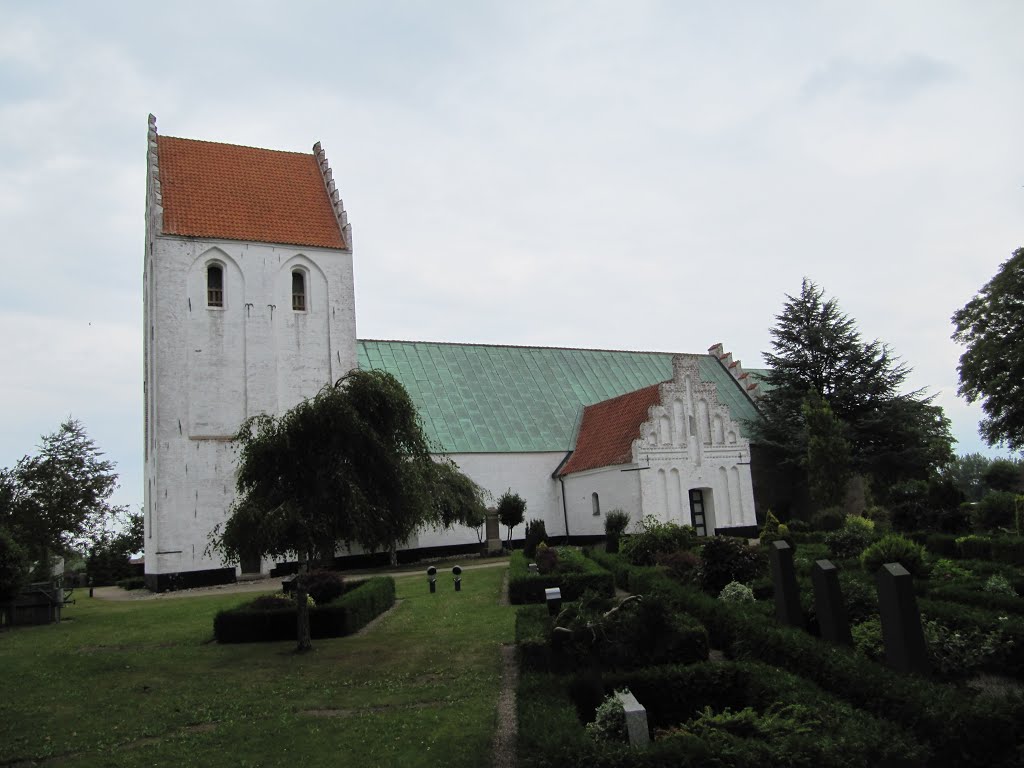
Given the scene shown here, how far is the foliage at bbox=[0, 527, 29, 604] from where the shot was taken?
65.5 feet

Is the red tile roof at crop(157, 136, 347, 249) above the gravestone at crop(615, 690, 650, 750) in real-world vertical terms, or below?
above

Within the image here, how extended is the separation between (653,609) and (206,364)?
→ 23.0 m

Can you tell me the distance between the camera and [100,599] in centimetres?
2850

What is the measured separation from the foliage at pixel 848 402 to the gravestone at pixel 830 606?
24.0 metres

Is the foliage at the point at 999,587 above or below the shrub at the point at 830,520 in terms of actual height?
below

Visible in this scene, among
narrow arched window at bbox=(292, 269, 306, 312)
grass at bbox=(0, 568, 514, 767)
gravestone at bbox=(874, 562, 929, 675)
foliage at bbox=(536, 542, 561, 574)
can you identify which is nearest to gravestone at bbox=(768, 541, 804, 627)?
gravestone at bbox=(874, 562, 929, 675)

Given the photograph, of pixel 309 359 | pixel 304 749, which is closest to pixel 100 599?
pixel 309 359

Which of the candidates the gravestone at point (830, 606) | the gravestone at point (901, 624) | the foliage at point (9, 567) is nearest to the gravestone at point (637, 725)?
the gravestone at point (901, 624)

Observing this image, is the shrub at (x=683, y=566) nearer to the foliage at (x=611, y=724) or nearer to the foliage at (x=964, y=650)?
the foliage at (x=964, y=650)

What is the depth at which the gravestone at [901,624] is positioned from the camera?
8.51 meters

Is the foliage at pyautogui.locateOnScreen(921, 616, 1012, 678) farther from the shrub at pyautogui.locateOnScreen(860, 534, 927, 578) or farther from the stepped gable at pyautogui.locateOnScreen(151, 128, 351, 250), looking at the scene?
the stepped gable at pyautogui.locateOnScreen(151, 128, 351, 250)

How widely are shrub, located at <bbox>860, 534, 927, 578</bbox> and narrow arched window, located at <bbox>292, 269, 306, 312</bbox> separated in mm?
22748

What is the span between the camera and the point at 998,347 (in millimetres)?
32625

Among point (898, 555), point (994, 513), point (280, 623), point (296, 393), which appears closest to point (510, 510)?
point (296, 393)
